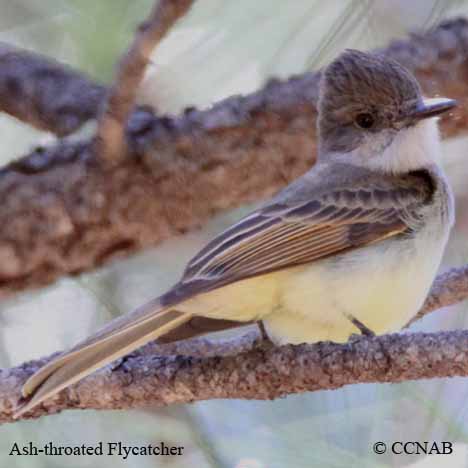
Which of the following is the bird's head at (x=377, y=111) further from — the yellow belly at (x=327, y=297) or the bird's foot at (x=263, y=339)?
the bird's foot at (x=263, y=339)

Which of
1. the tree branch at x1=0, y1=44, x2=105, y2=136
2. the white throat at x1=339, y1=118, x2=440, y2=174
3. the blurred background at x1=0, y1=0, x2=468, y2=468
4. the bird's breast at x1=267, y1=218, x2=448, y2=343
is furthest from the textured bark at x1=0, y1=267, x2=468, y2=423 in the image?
the tree branch at x1=0, y1=44, x2=105, y2=136

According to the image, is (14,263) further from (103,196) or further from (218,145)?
(218,145)

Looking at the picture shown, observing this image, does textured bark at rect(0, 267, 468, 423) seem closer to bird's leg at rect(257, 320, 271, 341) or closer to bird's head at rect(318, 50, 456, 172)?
bird's leg at rect(257, 320, 271, 341)

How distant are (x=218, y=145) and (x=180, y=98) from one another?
11.8 inches

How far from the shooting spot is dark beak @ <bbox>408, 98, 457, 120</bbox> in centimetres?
243

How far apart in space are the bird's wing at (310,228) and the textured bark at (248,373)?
162mm

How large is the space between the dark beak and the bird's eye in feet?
0.32

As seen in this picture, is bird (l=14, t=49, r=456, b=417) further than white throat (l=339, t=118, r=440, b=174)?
No

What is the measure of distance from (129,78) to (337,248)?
1.89 feet

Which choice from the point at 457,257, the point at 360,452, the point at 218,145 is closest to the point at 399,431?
the point at 360,452

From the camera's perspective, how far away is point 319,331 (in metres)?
2.29

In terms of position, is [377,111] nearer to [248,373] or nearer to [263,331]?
[263,331]

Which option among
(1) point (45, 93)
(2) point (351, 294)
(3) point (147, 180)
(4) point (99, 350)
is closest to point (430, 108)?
(2) point (351, 294)

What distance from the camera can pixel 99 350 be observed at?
2.01 m
